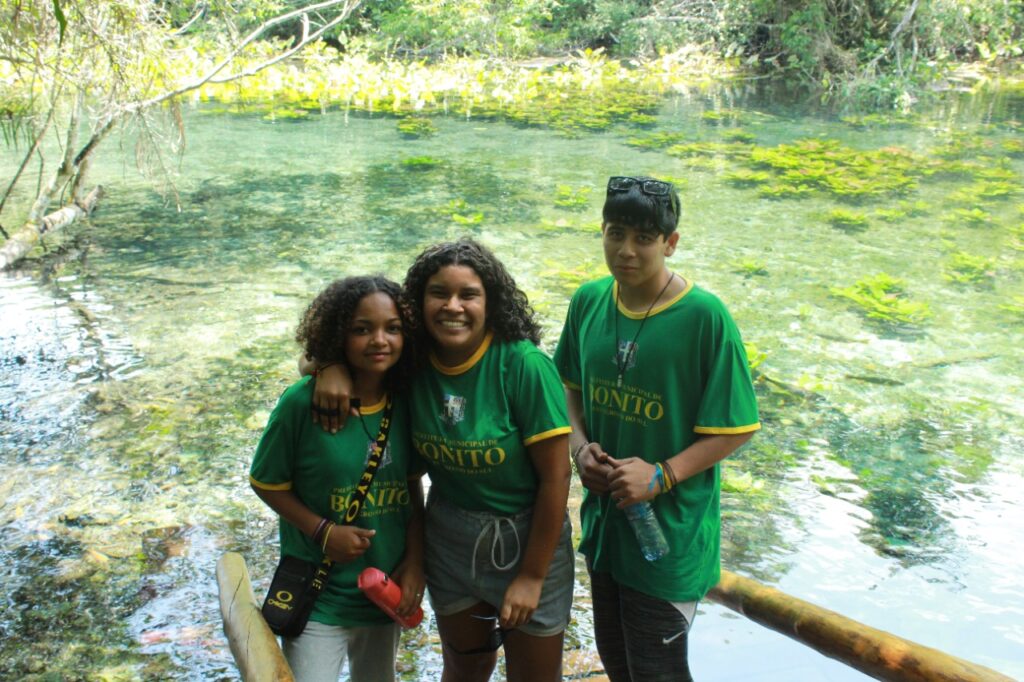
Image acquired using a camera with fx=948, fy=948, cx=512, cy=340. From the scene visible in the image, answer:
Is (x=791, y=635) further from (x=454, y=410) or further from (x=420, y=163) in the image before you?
(x=420, y=163)

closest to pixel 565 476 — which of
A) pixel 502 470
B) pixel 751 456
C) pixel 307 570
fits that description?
pixel 502 470

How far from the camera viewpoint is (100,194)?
29.0 ft

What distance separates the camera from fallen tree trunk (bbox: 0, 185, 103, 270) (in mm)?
6914

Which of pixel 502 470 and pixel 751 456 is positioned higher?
pixel 502 470

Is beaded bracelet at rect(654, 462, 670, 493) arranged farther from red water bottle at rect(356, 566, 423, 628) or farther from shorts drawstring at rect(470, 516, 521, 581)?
red water bottle at rect(356, 566, 423, 628)

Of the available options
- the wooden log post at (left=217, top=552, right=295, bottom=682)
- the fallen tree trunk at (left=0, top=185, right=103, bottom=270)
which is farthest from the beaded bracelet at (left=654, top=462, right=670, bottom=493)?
the fallen tree trunk at (left=0, top=185, right=103, bottom=270)

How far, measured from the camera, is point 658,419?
6.50 feet

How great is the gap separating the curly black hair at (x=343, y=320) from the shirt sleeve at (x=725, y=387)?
63 centimetres

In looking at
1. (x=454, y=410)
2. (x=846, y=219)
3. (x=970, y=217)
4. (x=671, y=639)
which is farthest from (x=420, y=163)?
(x=671, y=639)

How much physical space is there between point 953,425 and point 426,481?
2.66m

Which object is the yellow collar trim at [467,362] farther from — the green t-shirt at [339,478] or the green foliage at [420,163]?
the green foliage at [420,163]

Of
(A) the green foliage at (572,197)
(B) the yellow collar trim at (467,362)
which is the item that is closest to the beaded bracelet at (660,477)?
(B) the yellow collar trim at (467,362)

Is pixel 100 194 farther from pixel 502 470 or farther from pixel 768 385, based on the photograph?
pixel 502 470

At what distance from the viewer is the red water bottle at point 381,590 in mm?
1953
